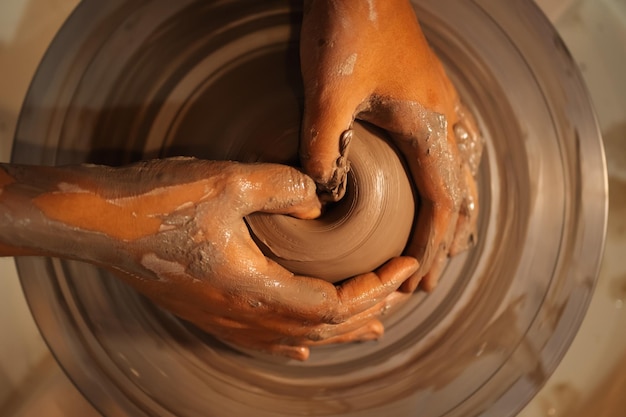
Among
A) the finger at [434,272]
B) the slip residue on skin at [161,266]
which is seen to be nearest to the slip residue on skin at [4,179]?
the slip residue on skin at [161,266]

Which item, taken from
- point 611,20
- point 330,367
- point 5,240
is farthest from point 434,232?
point 611,20

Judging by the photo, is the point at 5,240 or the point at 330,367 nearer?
the point at 5,240

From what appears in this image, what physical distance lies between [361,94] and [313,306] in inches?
16.1

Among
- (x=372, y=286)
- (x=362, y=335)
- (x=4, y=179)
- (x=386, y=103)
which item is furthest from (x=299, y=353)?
(x=4, y=179)

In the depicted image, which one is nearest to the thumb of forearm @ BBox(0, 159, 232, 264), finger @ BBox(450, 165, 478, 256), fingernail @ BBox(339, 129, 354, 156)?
fingernail @ BBox(339, 129, 354, 156)

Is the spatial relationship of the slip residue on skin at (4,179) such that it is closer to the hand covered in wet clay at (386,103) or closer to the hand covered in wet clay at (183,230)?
the hand covered in wet clay at (183,230)

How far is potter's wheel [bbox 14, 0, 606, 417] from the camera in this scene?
127cm

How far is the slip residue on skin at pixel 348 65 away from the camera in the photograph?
96 cm

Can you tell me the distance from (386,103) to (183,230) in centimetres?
46

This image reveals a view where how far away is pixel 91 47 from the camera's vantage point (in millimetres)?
1319

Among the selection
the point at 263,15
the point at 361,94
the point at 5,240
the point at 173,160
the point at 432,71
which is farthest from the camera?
the point at 263,15

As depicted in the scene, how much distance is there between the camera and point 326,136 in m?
0.96

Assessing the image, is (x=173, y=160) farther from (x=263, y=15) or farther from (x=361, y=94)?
(x=263, y=15)

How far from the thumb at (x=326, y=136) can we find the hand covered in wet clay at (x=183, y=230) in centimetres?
4
